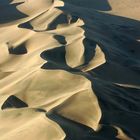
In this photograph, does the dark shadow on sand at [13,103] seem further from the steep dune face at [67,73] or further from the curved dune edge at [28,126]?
the curved dune edge at [28,126]

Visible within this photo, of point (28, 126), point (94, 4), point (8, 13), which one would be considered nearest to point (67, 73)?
point (28, 126)

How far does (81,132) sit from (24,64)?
2.93 metres

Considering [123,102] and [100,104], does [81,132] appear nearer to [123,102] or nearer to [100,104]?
[100,104]

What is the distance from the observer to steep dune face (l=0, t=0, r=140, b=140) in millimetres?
5109

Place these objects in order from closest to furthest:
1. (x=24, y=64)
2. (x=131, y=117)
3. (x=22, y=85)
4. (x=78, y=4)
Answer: (x=131, y=117) < (x=22, y=85) < (x=24, y=64) < (x=78, y=4)

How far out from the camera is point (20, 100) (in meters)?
5.98

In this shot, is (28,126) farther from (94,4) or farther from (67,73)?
(94,4)

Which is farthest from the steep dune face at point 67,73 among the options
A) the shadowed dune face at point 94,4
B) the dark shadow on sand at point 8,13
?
the shadowed dune face at point 94,4

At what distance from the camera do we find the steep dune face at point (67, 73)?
511 centimetres

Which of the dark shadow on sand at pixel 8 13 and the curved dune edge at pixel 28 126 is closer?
the curved dune edge at pixel 28 126

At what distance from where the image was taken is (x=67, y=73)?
645 cm

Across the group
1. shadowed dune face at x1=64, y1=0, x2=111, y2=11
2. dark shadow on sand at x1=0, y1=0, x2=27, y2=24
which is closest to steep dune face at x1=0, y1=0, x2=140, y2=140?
dark shadow on sand at x1=0, y1=0, x2=27, y2=24

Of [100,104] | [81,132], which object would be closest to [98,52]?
[100,104]

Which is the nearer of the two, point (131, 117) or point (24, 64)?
→ point (131, 117)
